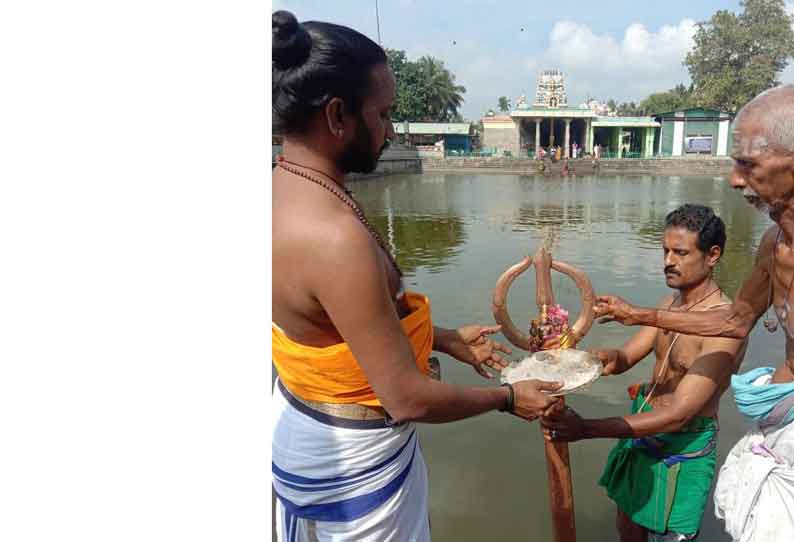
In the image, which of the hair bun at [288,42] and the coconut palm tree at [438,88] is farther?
the coconut palm tree at [438,88]

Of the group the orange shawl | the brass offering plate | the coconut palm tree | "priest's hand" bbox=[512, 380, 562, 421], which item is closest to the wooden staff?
the brass offering plate

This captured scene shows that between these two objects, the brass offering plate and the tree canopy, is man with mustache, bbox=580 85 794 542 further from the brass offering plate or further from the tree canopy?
the tree canopy

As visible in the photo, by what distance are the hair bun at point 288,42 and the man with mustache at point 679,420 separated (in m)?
1.52

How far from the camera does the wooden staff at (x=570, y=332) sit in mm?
2260

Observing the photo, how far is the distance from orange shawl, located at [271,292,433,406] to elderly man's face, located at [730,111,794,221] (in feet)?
3.57

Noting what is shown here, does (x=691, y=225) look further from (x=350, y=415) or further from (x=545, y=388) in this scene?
(x=350, y=415)

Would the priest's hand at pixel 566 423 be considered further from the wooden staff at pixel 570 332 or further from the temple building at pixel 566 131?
the temple building at pixel 566 131

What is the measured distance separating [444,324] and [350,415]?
4.68 metres

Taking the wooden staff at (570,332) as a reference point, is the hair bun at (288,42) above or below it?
above

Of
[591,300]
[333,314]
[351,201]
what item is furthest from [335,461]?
[591,300]

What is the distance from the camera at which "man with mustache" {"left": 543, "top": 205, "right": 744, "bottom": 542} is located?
6.88 ft

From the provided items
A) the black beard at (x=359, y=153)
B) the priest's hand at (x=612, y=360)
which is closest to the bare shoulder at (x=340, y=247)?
the black beard at (x=359, y=153)

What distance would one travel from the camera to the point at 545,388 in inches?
70.1

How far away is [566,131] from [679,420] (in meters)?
43.5
